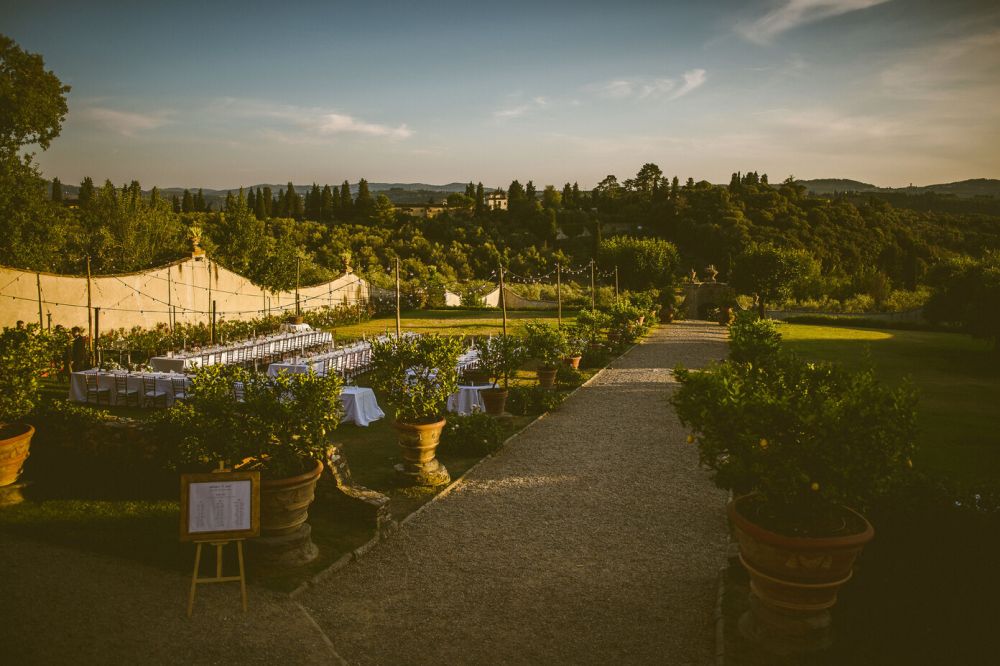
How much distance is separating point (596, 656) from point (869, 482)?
2396 mm

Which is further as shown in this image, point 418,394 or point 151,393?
point 151,393

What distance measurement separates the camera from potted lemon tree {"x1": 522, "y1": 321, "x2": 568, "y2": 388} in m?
15.8

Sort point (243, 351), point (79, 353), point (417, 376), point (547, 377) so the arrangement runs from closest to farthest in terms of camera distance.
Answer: point (417, 376) < point (547, 377) < point (79, 353) < point (243, 351)

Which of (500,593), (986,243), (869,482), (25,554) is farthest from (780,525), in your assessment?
(986,243)

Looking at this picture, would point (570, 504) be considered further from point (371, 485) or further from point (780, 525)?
point (780, 525)

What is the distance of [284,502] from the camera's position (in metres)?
6.08

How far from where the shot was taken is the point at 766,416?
→ 4492 millimetres

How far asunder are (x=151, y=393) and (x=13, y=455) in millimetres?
6786

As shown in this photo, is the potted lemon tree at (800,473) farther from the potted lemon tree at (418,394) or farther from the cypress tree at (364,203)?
the cypress tree at (364,203)

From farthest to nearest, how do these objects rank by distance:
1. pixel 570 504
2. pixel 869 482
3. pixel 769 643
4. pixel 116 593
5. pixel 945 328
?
pixel 945 328 < pixel 570 504 < pixel 116 593 < pixel 769 643 < pixel 869 482

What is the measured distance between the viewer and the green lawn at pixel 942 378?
9.96 metres

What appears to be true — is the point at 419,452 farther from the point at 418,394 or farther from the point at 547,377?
the point at 547,377

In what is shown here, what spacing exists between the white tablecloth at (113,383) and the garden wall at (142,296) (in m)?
5.98

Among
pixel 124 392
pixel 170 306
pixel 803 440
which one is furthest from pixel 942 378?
pixel 170 306
